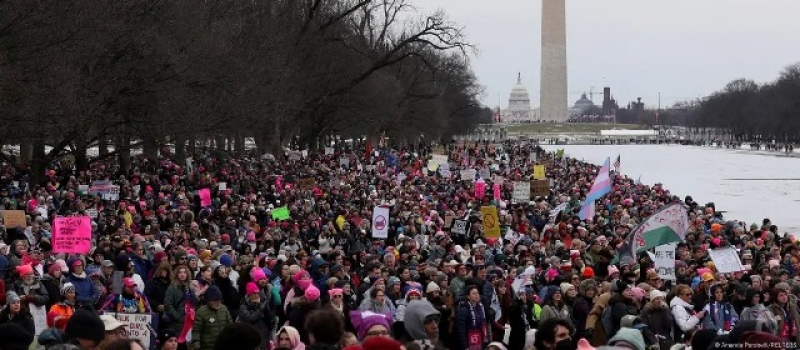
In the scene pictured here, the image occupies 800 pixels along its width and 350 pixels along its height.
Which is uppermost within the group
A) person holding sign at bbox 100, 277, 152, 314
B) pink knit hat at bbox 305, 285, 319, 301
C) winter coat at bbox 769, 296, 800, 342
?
pink knit hat at bbox 305, 285, 319, 301

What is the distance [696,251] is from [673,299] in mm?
6151

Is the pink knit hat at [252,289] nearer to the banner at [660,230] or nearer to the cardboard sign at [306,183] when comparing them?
the banner at [660,230]

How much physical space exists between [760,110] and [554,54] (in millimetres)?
22153

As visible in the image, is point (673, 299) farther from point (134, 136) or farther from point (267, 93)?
point (267, 93)

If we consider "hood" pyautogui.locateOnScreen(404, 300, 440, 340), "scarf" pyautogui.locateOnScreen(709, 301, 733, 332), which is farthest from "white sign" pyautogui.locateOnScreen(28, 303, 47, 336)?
"scarf" pyautogui.locateOnScreen(709, 301, 733, 332)

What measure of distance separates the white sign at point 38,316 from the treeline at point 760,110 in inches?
4543

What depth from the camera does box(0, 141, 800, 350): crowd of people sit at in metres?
8.83

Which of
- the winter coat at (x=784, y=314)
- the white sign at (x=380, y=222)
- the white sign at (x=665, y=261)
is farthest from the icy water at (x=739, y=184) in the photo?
the winter coat at (x=784, y=314)

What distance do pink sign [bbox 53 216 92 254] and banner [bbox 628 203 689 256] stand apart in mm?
6110

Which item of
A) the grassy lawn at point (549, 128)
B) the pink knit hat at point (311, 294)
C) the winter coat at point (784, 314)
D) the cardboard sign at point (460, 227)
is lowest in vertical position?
the grassy lawn at point (549, 128)

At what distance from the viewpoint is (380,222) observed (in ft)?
72.3

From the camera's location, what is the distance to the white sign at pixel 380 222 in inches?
865

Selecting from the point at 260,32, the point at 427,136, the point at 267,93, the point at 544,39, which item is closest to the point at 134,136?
the point at 267,93

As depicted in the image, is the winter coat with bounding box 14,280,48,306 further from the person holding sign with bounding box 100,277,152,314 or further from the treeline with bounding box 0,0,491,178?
the treeline with bounding box 0,0,491,178
